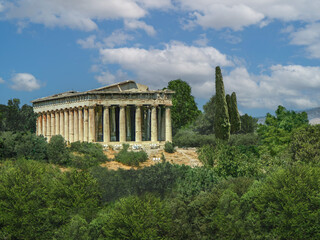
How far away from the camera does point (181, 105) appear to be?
313 feet

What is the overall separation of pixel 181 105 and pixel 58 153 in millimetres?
46729

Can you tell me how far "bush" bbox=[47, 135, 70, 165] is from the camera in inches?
2048

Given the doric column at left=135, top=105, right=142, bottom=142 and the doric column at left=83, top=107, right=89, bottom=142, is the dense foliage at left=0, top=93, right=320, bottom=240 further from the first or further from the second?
the doric column at left=135, top=105, right=142, bottom=142

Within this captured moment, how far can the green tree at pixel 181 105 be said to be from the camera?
94438mm

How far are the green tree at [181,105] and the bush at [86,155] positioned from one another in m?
37.6

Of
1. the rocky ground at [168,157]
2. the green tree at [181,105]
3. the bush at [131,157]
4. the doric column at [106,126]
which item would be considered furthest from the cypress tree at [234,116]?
the bush at [131,157]

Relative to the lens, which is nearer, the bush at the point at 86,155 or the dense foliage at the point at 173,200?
the dense foliage at the point at 173,200

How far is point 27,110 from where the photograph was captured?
8088 centimetres

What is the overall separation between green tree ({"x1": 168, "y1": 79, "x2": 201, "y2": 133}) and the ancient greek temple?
22950mm

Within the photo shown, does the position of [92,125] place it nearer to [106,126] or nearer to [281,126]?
[106,126]

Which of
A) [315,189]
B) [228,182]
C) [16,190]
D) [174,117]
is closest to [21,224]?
[16,190]

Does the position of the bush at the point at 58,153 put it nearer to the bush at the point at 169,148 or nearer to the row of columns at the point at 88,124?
the row of columns at the point at 88,124

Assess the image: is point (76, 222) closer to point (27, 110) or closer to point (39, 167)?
point (39, 167)

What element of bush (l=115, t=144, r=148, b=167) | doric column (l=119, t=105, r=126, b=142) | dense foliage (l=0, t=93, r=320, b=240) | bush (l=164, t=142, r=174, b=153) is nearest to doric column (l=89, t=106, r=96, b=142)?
doric column (l=119, t=105, r=126, b=142)
